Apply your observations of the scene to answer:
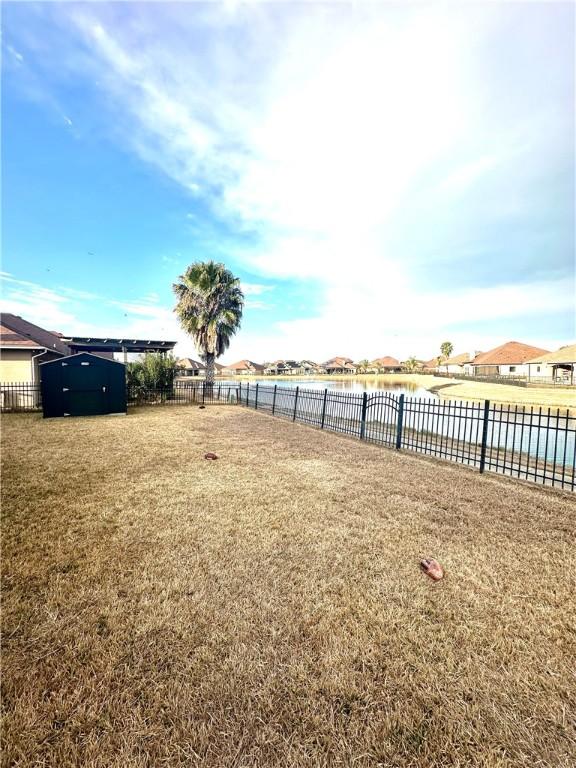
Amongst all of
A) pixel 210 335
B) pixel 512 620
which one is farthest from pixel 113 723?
pixel 210 335

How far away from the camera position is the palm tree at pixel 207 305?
23.3 meters

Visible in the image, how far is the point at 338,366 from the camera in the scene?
117 metres

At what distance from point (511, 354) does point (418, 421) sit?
178 feet

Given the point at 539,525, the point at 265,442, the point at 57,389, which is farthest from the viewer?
the point at 57,389

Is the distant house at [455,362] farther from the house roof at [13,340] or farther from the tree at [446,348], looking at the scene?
the house roof at [13,340]

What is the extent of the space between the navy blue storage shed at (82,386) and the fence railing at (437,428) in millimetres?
7133

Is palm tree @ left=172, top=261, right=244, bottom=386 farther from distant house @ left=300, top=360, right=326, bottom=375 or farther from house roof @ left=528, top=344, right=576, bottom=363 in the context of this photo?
distant house @ left=300, top=360, right=326, bottom=375

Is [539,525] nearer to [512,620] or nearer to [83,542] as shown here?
[512,620]

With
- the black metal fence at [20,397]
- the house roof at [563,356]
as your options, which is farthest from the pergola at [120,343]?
the house roof at [563,356]

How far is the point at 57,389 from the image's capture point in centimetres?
1270

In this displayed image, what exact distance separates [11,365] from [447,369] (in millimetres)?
89650

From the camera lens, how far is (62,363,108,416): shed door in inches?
510

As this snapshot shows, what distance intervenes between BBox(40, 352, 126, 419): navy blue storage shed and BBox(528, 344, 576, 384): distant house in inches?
1721

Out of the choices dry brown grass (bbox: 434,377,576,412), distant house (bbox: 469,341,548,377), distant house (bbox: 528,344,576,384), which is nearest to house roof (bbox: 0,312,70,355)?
dry brown grass (bbox: 434,377,576,412)
